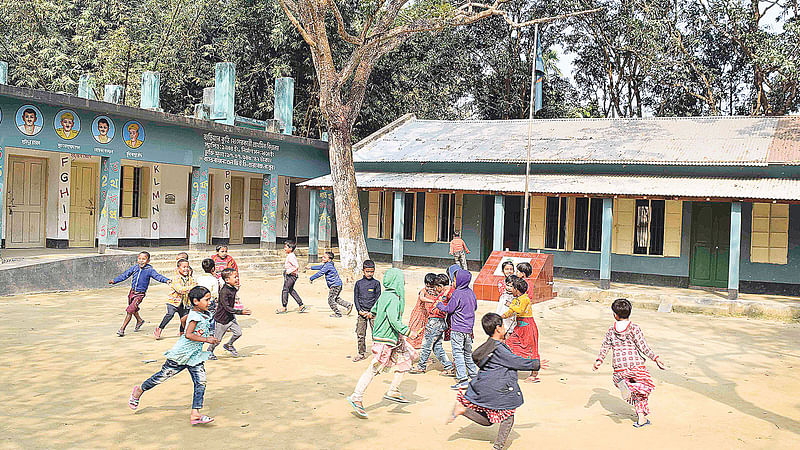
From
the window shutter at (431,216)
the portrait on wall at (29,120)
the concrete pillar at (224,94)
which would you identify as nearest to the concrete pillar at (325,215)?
the window shutter at (431,216)

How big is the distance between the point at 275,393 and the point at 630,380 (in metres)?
3.26

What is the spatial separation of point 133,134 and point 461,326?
1100 cm

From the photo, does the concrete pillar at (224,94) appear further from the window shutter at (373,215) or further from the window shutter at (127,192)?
the window shutter at (373,215)

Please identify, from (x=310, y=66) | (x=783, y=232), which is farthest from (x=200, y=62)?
(x=783, y=232)

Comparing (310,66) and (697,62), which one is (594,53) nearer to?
(697,62)

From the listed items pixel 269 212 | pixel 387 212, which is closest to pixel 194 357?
pixel 269 212

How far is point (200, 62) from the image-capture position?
2552 centimetres

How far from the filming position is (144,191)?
690 inches

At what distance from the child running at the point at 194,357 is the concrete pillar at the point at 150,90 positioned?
37.5 feet

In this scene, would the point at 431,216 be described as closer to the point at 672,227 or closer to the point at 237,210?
the point at 237,210

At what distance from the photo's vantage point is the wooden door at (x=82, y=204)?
16.1m

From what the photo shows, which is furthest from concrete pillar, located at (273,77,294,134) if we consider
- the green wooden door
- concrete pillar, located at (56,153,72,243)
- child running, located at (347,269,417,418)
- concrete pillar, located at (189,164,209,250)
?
child running, located at (347,269,417,418)

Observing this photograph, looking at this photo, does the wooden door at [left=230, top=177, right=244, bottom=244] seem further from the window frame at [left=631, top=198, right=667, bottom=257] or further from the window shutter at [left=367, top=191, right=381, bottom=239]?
the window frame at [left=631, top=198, right=667, bottom=257]

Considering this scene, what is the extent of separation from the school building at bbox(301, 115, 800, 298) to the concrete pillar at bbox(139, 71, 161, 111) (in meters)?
4.56
